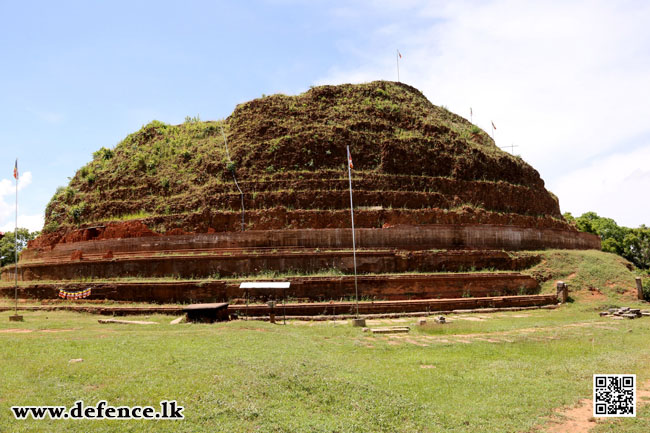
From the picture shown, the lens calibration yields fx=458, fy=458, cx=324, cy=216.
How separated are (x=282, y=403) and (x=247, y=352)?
3.26m

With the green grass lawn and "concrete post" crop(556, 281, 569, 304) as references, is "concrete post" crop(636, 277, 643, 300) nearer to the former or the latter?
"concrete post" crop(556, 281, 569, 304)

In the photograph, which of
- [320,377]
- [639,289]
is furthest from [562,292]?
[320,377]

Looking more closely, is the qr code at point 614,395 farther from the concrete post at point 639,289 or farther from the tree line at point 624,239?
the tree line at point 624,239

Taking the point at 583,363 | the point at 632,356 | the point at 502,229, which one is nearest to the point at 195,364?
the point at 583,363

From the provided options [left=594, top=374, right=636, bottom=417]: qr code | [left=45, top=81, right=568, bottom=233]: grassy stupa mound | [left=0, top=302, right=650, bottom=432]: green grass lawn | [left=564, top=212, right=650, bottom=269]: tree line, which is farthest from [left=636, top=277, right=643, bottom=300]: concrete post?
[left=564, top=212, right=650, bottom=269]: tree line

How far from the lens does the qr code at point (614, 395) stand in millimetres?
6539

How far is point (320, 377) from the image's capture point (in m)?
7.66

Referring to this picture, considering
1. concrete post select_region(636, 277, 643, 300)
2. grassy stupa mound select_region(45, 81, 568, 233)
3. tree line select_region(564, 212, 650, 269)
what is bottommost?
concrete post select_region(636, 277, 643, 300)

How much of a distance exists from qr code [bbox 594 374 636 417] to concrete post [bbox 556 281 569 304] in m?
13.5

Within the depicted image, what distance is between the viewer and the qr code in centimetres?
654

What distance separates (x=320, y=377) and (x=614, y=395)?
4518 mm

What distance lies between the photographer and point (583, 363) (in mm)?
9227

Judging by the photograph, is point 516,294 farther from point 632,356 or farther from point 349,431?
point 349,431

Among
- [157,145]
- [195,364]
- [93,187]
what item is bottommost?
[195,364]
